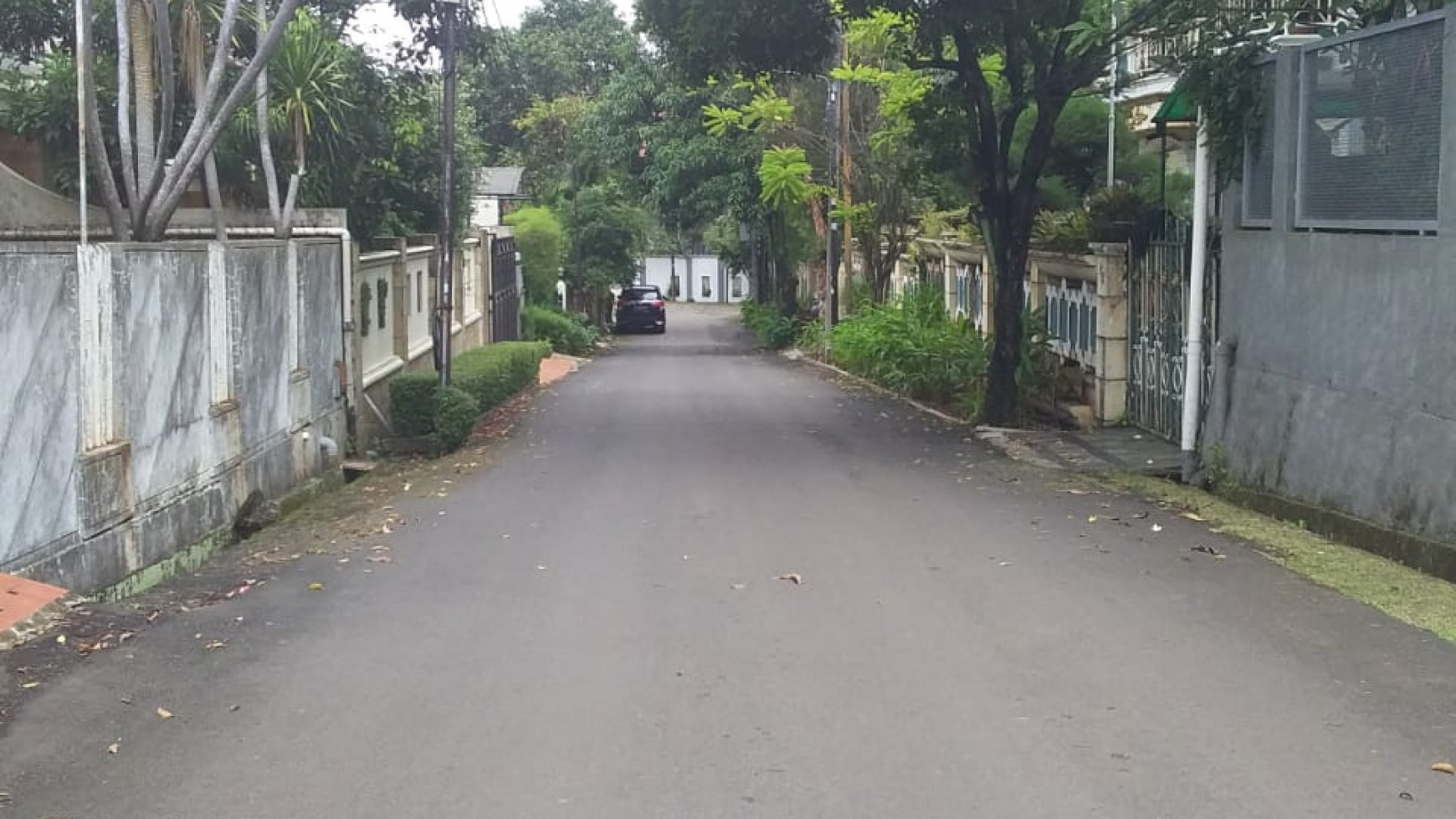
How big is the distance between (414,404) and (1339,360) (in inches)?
420

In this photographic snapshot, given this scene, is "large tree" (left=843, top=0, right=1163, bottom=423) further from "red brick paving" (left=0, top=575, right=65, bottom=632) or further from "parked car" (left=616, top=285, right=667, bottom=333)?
"parked car" (left=616, top=285, right=667, bottom=333)

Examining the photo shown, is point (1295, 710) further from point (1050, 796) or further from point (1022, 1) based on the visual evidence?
point (1022, 1)

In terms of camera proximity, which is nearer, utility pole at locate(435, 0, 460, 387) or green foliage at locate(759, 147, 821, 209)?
utility pole at locate(435, 0, 460, 387)

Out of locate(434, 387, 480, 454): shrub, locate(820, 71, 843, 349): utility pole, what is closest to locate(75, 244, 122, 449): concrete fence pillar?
locate(434, 387, 480, 454): shrub

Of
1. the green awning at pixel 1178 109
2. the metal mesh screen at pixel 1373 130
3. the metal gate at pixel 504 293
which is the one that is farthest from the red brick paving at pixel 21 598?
the metal gate at pixel 504 293

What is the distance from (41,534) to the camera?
25.0 feet

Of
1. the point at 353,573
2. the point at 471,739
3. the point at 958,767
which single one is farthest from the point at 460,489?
the point at 958,767

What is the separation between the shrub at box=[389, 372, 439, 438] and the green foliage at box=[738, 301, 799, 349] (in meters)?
26.7

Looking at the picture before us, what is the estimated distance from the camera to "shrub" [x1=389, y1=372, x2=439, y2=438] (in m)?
17.2

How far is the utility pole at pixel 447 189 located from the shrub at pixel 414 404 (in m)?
0.99

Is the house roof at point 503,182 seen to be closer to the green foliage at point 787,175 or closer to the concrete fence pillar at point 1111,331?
the green foliage at point 787,175

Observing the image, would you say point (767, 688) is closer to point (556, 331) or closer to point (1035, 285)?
point (1035, 285)

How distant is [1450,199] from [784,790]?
587 cm

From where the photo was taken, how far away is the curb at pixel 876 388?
19.7m
